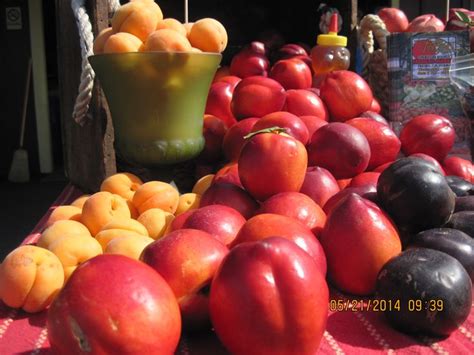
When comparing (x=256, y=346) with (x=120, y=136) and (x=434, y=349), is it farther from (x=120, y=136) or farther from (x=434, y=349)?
(x=120, y=136)

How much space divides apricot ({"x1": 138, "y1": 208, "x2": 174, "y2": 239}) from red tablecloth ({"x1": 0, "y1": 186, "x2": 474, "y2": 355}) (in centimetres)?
33

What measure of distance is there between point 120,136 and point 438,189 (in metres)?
0.92

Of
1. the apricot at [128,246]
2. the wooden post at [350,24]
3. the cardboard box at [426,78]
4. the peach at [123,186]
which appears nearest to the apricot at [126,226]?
the apricot at [128,246]

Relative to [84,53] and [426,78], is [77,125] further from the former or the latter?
[426,78]

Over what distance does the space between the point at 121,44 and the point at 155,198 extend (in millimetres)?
430

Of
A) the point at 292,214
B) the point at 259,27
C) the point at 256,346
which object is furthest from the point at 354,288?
the point at 259,27

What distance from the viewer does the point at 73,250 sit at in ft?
3.49

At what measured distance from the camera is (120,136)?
1.60 metres

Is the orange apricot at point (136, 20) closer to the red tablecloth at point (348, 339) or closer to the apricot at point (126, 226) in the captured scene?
the apricot at point (126, 226)

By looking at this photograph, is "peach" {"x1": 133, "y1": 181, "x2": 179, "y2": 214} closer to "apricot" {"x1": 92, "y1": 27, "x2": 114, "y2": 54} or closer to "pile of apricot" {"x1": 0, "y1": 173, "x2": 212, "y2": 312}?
"pile of apricot" {"x1": 0, "y1": 173, "x2": 212, "y2": 312}

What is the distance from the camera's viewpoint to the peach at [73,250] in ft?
3.46

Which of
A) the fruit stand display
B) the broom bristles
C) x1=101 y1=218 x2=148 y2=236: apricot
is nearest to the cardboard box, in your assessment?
the fruit stand display

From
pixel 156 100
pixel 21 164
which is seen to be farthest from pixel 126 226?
pixel 21 164

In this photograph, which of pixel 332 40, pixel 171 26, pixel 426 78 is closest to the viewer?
pixel 171 26
